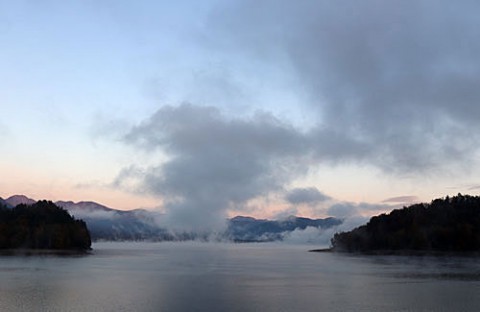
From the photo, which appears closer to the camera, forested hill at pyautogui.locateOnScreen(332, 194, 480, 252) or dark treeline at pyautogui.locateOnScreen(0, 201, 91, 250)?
forested hill at pyautogui.locateOnScreen(332, 194, 480, 252)

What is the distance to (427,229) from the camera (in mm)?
155500

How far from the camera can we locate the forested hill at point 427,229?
147375mm

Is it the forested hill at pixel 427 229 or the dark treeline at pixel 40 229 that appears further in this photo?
the dark treeline at pixel 40 229

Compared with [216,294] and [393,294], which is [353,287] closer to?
[393,294]

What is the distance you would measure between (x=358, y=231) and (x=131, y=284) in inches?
5753

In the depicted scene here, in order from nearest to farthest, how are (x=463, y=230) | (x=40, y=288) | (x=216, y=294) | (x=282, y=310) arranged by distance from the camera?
1. (x=282, y=310)
2. (x=216, y=294)
3. (x=40, y=288)
4. (x=463, y=230)

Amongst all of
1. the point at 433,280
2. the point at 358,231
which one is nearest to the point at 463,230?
the point at 358,231

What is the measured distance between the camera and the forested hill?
484 feet

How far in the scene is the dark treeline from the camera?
14850 centimetres

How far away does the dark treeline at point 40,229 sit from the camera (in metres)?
148

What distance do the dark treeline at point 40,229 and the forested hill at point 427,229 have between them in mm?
97330

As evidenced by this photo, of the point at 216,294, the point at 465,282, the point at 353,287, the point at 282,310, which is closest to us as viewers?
the point at 282,310

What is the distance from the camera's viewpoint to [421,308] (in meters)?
39.3

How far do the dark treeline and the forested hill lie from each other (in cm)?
9733
